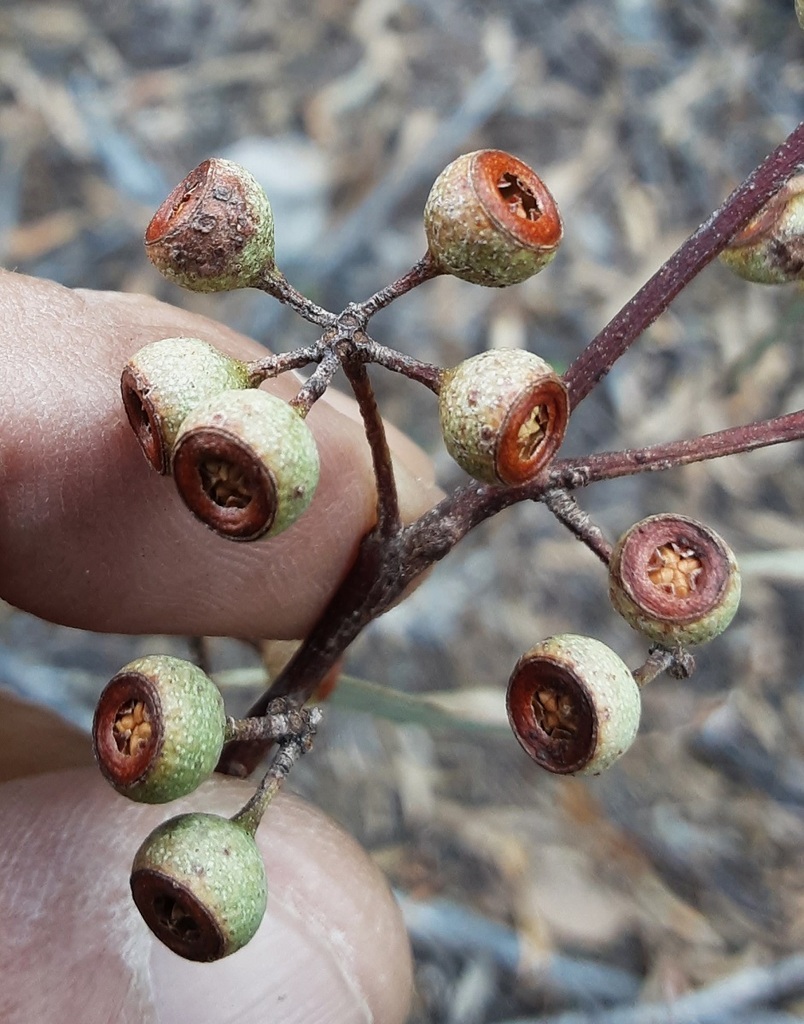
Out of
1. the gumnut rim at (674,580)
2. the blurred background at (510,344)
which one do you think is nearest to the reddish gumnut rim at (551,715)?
the gumnut rim at (674,580)

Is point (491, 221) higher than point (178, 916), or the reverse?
point (491, 221)

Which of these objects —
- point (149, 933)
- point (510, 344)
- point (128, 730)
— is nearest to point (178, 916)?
point (128, 730)

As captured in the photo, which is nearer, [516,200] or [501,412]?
[501,412]

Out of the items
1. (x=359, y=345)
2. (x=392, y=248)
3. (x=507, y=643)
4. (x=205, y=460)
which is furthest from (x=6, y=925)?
(x=392, y=248)

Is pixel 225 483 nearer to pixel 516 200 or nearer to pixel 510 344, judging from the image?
pixel 516 200

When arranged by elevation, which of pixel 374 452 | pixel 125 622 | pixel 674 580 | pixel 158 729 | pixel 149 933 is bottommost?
pixel 149 933

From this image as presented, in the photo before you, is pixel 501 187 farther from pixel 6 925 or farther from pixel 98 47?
pixel 98 47

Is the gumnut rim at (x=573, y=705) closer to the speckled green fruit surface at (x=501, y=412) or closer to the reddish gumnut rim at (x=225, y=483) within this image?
the speckled green fruit surface at (x=501, y=412)
